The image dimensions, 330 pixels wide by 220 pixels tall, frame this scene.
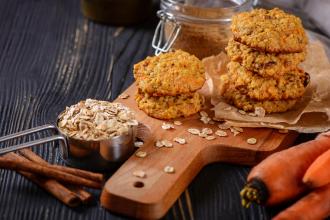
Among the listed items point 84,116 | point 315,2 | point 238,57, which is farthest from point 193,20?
point 84,116

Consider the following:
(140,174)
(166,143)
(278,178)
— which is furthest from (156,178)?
(278,178)

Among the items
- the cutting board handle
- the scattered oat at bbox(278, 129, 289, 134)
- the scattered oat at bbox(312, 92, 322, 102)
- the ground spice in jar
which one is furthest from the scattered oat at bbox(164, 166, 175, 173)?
the ground spice in jar

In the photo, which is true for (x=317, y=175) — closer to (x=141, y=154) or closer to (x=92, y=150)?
(x=141, y=154)

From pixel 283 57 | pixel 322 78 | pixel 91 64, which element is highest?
pixel 283 57

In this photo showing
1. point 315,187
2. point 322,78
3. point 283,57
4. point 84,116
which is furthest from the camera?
point 322,78

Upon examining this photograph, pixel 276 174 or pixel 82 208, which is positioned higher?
pixel 276 174

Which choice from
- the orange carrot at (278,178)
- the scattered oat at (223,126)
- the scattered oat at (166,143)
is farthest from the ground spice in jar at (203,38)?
the orange carrot at (278,178)

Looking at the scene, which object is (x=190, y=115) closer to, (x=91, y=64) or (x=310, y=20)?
(x=91, y=64)
